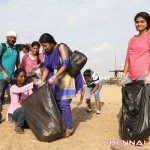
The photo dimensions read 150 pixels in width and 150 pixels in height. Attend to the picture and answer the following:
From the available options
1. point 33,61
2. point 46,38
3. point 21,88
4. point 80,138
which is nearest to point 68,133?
point 80,138

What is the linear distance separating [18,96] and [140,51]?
2276 millimetres

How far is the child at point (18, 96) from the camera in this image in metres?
4.70

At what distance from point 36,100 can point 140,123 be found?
1.63 metres

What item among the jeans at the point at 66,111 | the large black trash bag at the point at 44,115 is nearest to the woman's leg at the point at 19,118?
the large black trash bag at the point at 44,115

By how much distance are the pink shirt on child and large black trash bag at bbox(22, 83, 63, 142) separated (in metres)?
1.31

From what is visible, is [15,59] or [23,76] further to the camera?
[15,59]

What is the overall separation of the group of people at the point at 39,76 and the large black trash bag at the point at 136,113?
0.90 m

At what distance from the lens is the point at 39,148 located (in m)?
3.91

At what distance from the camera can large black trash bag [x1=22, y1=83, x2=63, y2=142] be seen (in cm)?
421

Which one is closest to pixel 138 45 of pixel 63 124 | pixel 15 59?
pixel 63 124

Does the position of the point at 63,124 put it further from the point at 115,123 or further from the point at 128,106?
the point at 115,123

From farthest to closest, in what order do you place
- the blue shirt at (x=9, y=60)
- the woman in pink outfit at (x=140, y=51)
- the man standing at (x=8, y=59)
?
the blue shirt at (x=9, y=60), the man standing at (x=8, y=59), the woman in pink outfit at (x=140, y=51)

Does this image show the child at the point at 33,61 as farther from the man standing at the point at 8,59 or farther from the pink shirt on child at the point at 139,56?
the pink shirt on child at the point at 139,56

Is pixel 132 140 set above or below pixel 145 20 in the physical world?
below
